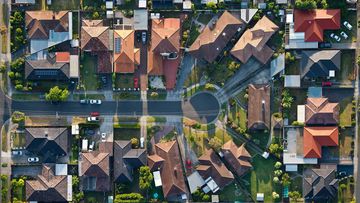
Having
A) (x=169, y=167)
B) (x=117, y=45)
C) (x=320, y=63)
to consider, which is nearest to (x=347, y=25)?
(x=320, y=63)

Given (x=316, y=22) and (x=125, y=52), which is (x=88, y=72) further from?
(x=316, y=22)

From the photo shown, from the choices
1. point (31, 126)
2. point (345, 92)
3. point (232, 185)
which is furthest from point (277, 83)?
point (31, 126)

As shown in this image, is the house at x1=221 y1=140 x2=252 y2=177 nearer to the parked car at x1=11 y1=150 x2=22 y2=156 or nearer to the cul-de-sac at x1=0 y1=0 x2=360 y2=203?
the cul-de-sac at x1=0 y1=0 x2=360 y2=203

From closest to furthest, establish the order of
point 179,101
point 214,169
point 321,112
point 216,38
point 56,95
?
point 321,112 → point 216,38 → point 214,169 → point 56,95 → point 179,101

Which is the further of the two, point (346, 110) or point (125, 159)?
point (125, 159)

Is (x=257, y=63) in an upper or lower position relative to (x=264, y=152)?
upper

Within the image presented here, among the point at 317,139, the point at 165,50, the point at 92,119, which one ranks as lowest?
the point at 317,139

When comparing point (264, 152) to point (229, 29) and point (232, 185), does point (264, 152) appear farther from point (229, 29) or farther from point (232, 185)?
point (229, 29)
